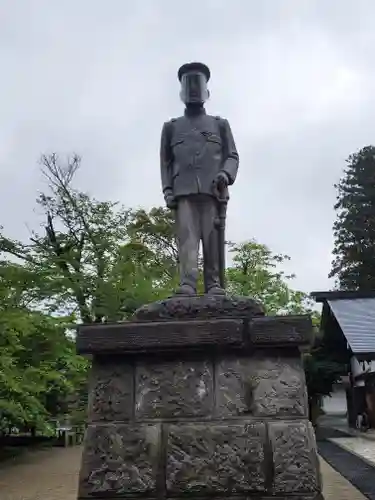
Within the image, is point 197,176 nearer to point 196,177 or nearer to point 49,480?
point 196,177

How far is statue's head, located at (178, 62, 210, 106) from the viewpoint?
5.30m

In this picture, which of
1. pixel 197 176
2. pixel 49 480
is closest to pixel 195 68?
pixel 197 176

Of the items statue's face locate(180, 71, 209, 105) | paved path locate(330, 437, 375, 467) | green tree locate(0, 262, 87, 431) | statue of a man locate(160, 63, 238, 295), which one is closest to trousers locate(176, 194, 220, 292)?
statue of a man locate(160, 63, 238, 295)

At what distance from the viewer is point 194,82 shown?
532cm

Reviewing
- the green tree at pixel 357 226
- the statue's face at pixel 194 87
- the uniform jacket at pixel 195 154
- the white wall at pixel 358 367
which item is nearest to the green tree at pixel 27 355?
the uniform jacket at pixel 195 154

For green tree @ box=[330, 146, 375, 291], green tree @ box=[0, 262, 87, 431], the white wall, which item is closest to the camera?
green tree @ box=[0, 262, 87, 431]

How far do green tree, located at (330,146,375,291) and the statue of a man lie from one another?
32.3 metres

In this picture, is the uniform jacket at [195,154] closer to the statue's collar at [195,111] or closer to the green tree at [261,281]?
the statue's collar at [195,111]

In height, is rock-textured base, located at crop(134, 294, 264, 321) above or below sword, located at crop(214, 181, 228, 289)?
below

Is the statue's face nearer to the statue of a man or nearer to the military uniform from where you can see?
the statue of a man

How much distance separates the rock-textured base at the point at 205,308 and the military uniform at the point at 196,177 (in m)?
0.43

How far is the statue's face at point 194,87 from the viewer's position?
5.30m

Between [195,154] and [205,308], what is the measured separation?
1.52 metres

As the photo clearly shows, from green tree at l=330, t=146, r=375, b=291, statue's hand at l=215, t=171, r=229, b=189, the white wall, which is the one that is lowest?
the white wall
